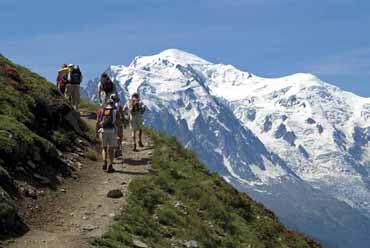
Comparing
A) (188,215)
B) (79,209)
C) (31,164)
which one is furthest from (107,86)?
(79,209)

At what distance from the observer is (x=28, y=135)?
22.3 m

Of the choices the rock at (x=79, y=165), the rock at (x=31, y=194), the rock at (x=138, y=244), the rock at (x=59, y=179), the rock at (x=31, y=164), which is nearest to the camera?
the rock at (x=138, y=244)

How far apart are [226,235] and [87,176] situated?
18.7 ft

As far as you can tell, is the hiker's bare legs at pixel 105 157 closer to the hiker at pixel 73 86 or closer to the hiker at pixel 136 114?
the hiker at pixel 136 114

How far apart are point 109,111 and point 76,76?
9652 millimetres

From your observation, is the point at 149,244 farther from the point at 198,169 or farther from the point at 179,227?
the point at 198,169

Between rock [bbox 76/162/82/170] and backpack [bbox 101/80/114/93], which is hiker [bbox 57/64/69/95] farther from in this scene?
rock [bbox 76/162/82/170]

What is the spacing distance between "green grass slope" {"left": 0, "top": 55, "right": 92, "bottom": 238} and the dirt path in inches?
24.0

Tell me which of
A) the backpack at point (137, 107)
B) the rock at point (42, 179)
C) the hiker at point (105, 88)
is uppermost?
the hiker at point (105, 88)

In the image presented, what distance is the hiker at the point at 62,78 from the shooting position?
1388 inches

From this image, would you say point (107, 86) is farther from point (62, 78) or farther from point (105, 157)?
point (105, 157)

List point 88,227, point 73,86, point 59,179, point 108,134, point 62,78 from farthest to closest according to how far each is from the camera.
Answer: point 62,78 → point 73,86 → point 108,134 → point 59,179 → point 88,227

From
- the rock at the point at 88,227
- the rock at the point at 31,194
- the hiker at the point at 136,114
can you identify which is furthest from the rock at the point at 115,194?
the hiker at the point at 136,114

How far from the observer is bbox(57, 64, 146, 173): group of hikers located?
25247 mm
